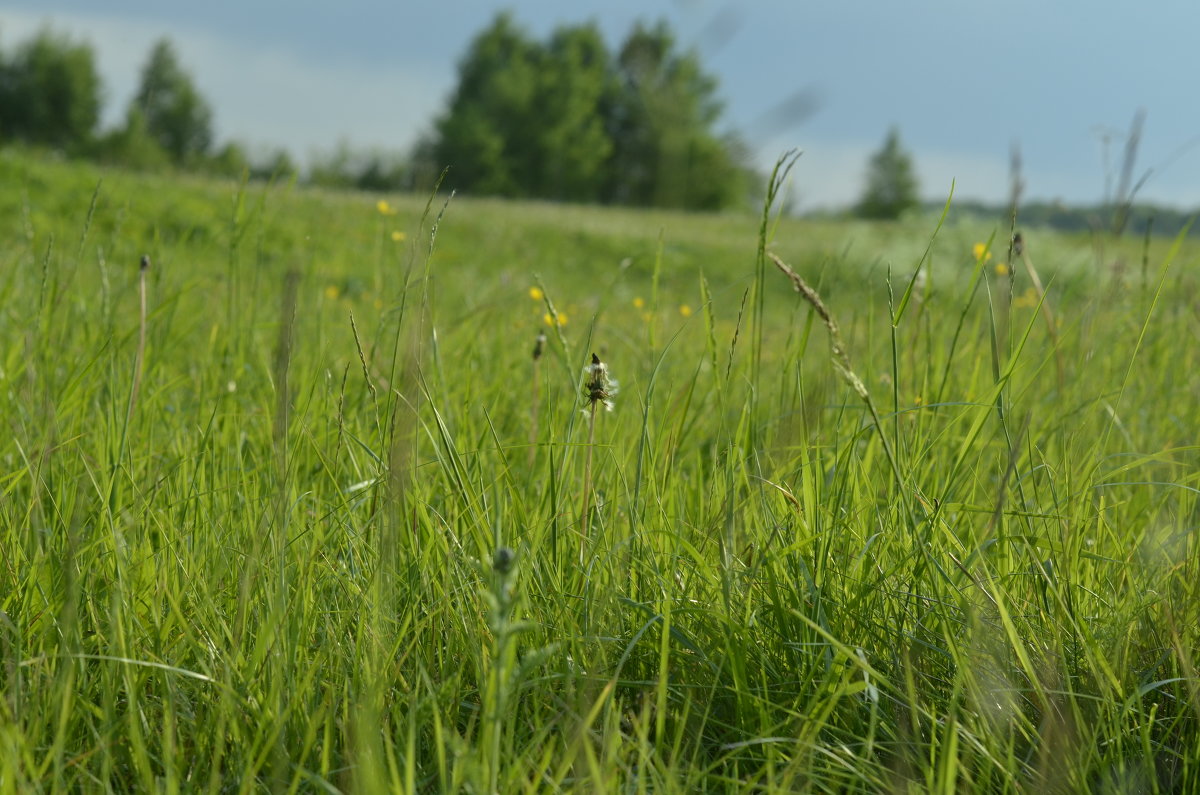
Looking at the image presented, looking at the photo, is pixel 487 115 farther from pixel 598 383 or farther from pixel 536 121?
pixel 598 383

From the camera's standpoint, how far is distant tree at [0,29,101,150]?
4681 cm

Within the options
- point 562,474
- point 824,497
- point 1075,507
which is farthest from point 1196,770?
point 562,474

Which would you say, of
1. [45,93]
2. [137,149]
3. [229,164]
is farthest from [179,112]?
[137,149]

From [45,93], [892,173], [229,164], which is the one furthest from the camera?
[892,173]

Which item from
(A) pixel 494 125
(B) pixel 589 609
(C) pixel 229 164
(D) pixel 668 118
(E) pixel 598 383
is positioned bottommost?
(B) pixel 589 609

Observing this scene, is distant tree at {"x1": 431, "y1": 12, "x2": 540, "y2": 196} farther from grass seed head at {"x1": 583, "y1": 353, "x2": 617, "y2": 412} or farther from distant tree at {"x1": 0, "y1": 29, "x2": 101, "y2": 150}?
grass seed head at {"x1": 583, "y1": 353, "x2": 617, "y2": 412}

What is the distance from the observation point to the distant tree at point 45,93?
46.8 meters

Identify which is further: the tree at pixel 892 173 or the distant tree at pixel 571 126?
the tree at pixel 892 173

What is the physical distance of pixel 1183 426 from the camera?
6.35 ft

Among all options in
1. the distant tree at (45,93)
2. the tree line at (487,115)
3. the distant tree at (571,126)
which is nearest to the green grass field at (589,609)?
the tree line at (487,115)

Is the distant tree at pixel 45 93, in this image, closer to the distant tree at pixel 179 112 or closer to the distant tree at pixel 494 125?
the distant tree at pixel 179 112

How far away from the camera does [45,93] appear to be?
47.2 m

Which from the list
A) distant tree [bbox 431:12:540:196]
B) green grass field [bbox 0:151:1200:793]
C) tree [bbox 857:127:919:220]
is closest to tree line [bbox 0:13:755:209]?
distant tree [bbox 431:12:540:196]

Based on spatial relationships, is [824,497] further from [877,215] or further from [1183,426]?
[877,215]
